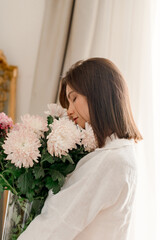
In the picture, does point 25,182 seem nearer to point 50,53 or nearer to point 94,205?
point 94,205

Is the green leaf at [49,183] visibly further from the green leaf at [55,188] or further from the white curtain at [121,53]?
the white curtain at [121,53]

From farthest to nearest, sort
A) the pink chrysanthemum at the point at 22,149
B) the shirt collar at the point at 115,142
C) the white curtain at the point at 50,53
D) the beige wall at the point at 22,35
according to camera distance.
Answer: the beige wall at the point at 22,35 < the white curtain at the point at 50,53 < the shirt collar at the point at 115,142 < the pink chrysanthemum at the point at 22,149

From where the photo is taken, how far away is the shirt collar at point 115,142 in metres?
0.90

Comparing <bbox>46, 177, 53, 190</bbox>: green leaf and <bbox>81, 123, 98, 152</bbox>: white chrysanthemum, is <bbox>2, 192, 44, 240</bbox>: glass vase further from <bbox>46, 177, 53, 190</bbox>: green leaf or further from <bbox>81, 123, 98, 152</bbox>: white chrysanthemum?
<bbox>81, 123, 98, 152</bbox>: white chrysanthemum

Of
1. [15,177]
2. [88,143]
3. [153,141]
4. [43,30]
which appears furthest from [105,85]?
[43,30]

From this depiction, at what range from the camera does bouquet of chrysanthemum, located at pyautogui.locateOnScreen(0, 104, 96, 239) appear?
0.78m

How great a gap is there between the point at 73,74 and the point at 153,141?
614 millimetres

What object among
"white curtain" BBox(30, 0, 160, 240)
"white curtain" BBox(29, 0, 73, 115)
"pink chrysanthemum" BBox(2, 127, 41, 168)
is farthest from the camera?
"white curtain" BBox(29, 0, 73, 115)

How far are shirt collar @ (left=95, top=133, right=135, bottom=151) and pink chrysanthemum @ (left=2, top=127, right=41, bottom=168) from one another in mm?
213

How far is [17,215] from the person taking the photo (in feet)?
2.85

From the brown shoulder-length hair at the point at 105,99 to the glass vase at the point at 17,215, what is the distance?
0.95 feet

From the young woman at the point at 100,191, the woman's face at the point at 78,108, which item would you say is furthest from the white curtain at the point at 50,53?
the young woman at the point at 100,191

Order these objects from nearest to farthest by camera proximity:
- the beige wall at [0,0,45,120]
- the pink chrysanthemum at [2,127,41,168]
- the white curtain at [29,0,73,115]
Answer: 1. the pink chrysanthemum at [2,127,41,168]
2. the white curtain at [29,0,73,115]
3. the beige wall at [0,0,45,120]

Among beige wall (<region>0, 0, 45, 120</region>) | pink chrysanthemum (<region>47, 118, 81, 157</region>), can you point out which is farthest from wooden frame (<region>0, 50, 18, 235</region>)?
pink chrysanthemum (<region>47, 118, 81, 157</region>)
